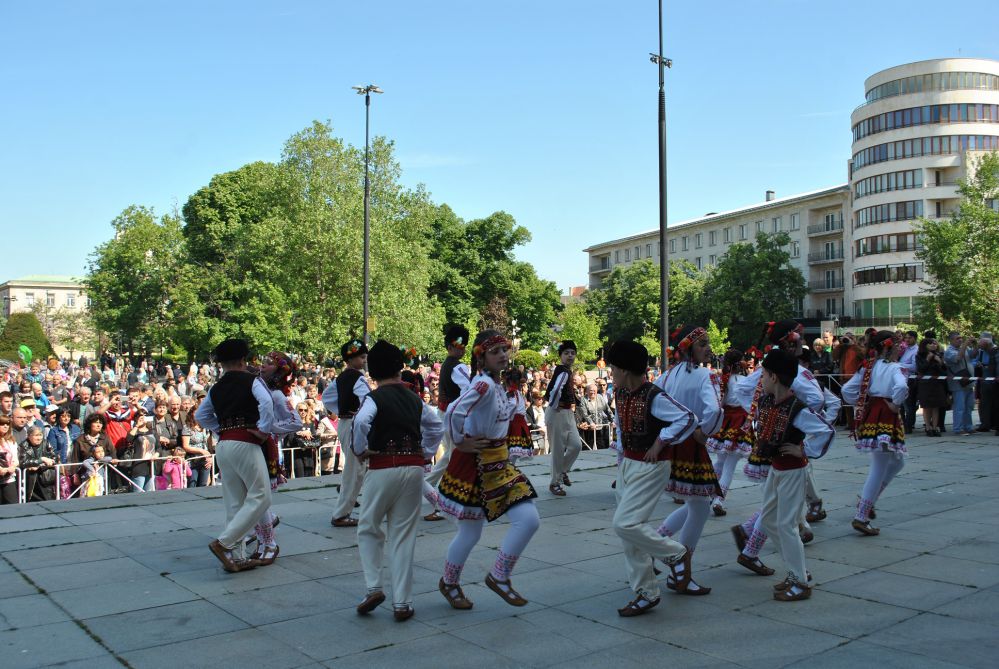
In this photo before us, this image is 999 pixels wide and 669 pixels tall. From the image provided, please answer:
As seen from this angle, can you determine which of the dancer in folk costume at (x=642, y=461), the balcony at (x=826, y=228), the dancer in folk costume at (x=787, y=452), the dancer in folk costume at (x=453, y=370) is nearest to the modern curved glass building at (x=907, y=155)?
the balcony at (x=826, y=228)

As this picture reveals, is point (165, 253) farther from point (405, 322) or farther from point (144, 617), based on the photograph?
point (144, 617)

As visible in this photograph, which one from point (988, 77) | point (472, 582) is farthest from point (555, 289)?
point (472, 582)

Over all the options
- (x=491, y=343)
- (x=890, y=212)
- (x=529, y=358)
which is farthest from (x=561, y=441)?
(x=890, y=212)

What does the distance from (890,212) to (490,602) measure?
66.4 m

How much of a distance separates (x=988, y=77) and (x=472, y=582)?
69.0 meters

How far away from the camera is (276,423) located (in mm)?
6988

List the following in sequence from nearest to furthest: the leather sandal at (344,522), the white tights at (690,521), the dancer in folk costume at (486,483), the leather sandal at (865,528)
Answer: the dancer in folk costume at (486,483), the white tights at (690,521), the leather sandal at (865,528), the leather sandal at (344,522)

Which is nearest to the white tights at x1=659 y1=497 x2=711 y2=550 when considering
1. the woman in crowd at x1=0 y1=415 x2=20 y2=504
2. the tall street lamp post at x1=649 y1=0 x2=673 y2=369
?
the woman in crowd at x1=0 y1=415 x2=20 y2=504

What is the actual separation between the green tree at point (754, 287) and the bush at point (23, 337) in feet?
163

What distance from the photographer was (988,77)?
204 feet

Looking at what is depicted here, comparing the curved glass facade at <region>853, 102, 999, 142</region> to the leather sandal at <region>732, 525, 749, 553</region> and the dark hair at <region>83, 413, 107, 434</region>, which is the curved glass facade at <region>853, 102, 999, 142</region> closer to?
the dark hair at <region>83, 413, 107, 434</region>

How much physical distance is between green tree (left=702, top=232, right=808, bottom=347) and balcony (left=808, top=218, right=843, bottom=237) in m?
7.94

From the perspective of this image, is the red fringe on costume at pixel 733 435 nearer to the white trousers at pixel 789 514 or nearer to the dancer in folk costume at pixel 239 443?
the white trousers at pixel 789 514

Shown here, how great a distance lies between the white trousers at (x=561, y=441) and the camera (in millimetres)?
10557
